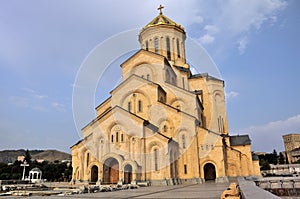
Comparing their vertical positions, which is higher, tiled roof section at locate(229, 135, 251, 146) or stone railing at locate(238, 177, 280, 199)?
tiled roof section at locate(229, 135, 251, 146)

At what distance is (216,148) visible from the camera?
23.9 metres

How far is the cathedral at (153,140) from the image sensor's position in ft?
67.7

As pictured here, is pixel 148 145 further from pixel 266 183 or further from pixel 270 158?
pixel 270 158

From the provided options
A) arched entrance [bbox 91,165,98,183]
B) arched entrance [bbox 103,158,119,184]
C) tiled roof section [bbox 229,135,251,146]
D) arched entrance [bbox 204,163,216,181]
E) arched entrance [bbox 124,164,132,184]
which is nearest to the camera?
arched entrance [bbox 124,164,132,184]

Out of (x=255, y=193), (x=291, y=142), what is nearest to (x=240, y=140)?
(x=255, y=193)

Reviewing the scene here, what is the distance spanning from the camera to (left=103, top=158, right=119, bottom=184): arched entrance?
21203 mm

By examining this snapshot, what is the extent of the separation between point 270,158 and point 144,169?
7304cm

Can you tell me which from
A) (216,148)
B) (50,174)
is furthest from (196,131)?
(50,174)

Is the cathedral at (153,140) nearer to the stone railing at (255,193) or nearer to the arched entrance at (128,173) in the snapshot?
the arched entrance at (128,173)

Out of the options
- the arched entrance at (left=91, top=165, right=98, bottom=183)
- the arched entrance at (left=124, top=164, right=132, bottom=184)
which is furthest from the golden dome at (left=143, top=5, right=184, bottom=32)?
the arched entrance at (left=91, top=165, right=98, bottom=183)

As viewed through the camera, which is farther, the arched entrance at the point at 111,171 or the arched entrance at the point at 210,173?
the arched entrance at the point at 210,173

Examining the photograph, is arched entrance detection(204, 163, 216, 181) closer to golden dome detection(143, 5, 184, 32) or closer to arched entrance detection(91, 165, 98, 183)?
arched entrance detection(91, 165, 98, 183)

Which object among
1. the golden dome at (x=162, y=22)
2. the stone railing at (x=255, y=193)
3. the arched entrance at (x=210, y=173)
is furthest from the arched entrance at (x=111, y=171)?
the golden dome at (x=162, y=22)

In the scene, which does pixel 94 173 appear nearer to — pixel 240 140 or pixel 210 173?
pixel 210 173
